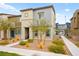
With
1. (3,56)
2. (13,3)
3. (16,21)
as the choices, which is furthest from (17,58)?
(13,3)

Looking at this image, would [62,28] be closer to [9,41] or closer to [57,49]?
[57,49]

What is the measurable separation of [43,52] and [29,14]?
2.71 feet

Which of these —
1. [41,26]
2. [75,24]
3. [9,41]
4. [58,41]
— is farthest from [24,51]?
[75,24]

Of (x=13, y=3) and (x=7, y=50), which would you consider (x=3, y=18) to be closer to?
(x=13, y=3)

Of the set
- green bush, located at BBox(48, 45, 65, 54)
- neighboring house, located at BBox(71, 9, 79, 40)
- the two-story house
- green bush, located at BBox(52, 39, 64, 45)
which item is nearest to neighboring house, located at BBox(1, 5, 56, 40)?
the two-story house

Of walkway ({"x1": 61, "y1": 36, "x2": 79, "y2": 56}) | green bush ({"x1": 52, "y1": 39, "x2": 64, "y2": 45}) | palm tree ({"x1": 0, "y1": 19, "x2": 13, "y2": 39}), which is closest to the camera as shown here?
walkway ({"x1": 61, "y1": 36, "x2": 79, "y2": 56})

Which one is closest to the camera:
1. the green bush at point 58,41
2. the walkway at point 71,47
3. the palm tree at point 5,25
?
the walkway at point 71,47

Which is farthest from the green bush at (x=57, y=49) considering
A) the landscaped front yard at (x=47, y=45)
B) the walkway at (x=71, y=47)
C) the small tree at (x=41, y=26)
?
the small tree at (x=41, y=26)

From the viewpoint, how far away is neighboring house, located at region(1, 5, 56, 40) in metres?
3.70

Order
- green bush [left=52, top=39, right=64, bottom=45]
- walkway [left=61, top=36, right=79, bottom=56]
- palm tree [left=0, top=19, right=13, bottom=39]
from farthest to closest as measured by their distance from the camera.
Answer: palm tree [left=0, top=19, right=13, bottom=39] < green bush [left=52, top=39, right=64, bottom=45] < walkway [left=61, top=36, right=79, bottom=56]

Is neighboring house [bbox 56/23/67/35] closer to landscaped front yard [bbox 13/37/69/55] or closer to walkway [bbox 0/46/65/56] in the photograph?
landscaped front yard [bbox 13/37/69/55]

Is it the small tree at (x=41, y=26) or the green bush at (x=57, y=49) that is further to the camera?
the small tree at (x=41, y=26)

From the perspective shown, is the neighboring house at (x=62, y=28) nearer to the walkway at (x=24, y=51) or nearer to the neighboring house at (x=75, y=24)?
the neighboring house at (x=75, y=24)

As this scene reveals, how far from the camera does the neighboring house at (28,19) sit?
370 centimetres
